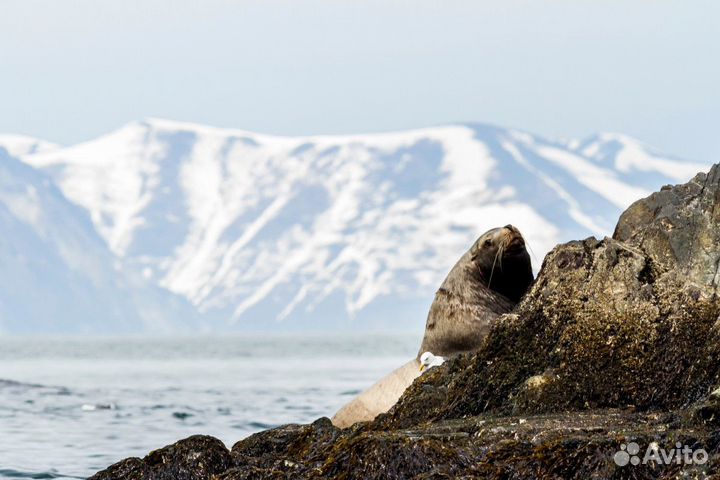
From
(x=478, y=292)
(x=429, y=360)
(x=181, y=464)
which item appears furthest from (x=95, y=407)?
(x=181, y=464)

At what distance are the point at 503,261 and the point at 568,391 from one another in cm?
426

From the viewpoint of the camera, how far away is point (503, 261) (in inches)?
513

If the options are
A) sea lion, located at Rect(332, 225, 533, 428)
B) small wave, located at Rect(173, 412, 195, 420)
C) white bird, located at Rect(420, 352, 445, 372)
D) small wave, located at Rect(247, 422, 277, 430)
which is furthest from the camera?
small wave, located at Rect(173, 412, 195, 420)

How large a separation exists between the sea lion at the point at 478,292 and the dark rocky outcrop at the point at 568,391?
2575 millimetres

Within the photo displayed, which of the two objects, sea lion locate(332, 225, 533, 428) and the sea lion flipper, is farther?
the sea lion flipper

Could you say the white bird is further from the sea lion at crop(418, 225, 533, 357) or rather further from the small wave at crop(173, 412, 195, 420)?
the small wave at crop(173, 412, 195, 420)

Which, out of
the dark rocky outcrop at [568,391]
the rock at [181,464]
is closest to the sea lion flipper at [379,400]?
the dark rocky outcrop at [568,391]

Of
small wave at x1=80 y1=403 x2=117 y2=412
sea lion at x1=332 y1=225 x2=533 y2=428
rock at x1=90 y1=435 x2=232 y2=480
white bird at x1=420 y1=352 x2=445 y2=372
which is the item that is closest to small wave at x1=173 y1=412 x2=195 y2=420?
small wave at x1=80 y1=403 x2=117 y2=412

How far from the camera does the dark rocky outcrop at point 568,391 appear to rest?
23.5 ft

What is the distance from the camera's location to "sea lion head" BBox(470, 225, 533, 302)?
12.9 meters

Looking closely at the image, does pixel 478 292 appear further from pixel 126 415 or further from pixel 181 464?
pixel 126 415

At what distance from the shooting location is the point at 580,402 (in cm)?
877

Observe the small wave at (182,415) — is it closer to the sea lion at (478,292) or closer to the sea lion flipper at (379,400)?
the sea lion flipper at (379,400)

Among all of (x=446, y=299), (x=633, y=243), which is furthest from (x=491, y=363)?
(x=446, y=299)
